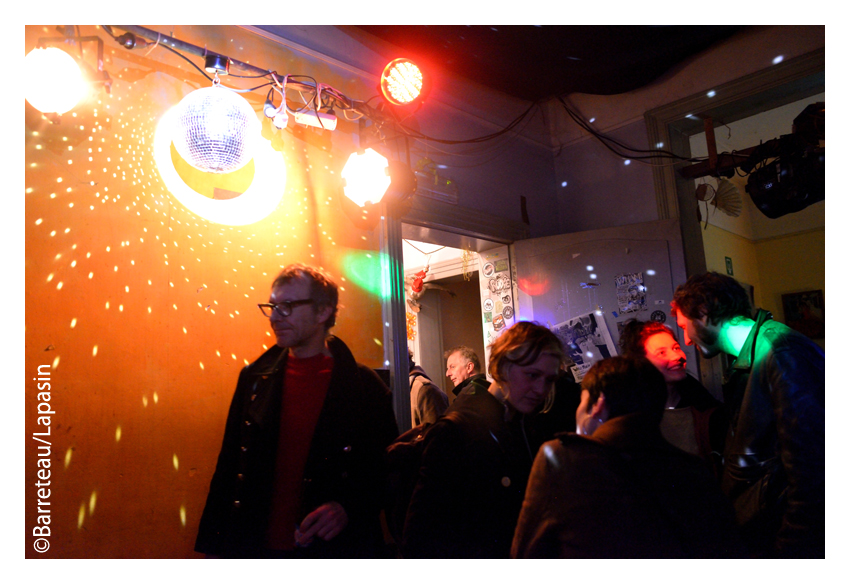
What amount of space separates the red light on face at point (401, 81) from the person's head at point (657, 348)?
1447 mm

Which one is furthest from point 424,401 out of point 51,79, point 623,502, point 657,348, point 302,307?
point 51,79

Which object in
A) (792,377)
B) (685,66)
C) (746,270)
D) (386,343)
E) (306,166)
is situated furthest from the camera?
(746,270)

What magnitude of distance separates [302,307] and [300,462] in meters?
0.55

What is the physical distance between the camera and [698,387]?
220cm

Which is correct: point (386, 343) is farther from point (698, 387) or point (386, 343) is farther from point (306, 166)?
point (698, 387)

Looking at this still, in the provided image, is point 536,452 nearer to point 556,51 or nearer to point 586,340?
point 586,340

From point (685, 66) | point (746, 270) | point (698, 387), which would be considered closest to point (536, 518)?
point (698, 387)

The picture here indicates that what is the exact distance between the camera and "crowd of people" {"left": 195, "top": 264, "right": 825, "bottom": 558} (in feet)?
3.87

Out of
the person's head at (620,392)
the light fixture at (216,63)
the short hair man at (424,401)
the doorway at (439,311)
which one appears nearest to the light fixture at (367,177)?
the light fixture at (216,63)

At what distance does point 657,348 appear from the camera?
2.26m

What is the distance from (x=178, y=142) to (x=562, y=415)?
1.66 m

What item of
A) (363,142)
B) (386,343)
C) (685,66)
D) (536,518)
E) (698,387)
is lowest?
(536,518)

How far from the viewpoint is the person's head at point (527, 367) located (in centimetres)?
163

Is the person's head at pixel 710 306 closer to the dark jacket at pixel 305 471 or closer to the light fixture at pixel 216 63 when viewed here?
the dark jacket at pixel 305 471
